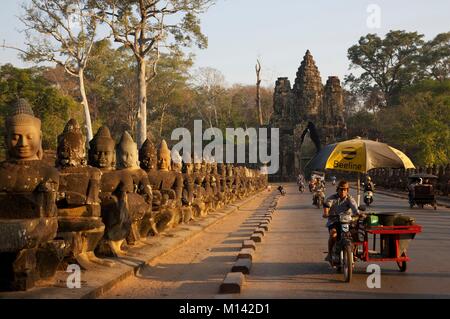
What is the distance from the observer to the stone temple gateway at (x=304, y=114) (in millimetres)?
74625

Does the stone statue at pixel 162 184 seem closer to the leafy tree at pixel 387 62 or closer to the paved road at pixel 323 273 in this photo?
the paved road at pixel 323 273

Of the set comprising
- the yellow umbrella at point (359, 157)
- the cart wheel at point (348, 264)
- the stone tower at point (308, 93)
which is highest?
the stone tower at point (308, 93)

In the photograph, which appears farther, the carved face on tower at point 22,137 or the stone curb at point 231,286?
the stone curb at point 231,286

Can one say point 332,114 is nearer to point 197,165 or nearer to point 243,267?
point 197,165

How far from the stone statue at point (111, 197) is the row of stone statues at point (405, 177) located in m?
27.6

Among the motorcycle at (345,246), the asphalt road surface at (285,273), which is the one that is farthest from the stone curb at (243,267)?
the motorcycle at (345,246)

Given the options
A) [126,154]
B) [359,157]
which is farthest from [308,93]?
[359,157]

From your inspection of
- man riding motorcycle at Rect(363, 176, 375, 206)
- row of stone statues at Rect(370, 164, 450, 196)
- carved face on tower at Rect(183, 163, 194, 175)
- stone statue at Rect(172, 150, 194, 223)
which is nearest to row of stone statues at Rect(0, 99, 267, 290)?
stone statue at Rect(172, 150, 194, 223)

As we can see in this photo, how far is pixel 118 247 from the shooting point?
10492mm

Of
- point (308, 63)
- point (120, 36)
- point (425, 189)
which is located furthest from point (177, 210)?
point (308, 63)

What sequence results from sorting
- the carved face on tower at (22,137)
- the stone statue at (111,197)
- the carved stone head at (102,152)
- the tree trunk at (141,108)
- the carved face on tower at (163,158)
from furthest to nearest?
the tree trunk at (141,108)
the carved face on tower at (163,158)
the carved stone head at (102,152)
the stone statue at (111,197)
the carved face on tower at (22,137)

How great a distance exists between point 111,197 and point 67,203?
1.66 metres
